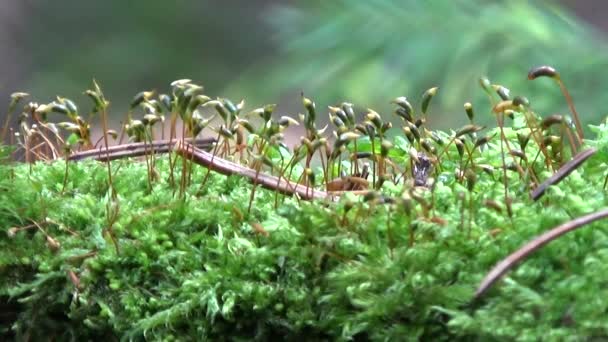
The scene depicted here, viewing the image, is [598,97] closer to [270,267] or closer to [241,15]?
[270,267]

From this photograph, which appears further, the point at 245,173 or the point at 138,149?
the point at 138,149

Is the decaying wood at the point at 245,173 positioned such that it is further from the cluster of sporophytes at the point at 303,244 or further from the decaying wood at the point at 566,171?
the decaying wood at the point at 566,171

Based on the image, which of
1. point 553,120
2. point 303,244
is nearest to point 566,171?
point 553,120

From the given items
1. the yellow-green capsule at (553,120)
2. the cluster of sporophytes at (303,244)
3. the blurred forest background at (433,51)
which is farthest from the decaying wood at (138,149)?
the yellow-green capsule at (553,120)

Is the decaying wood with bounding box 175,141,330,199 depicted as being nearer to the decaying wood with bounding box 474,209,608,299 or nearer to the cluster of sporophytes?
the cluster of sporophytes

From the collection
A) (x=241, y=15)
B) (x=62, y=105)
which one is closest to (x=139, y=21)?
(x=241, y=15)

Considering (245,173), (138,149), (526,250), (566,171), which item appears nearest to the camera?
(526,250)

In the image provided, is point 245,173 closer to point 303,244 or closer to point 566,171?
point 303,244

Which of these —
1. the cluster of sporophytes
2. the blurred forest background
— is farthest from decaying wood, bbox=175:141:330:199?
the blurred forest background
